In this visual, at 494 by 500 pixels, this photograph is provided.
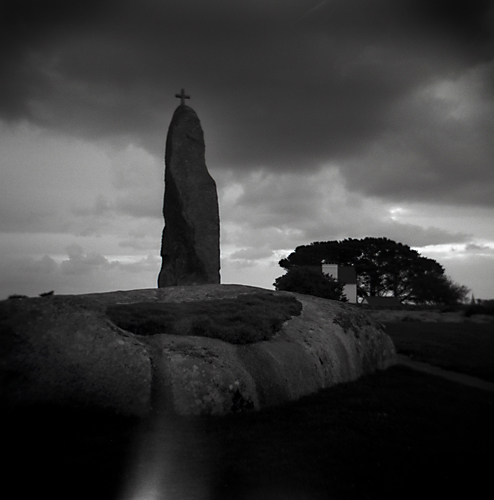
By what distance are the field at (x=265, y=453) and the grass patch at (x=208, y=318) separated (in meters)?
1.42

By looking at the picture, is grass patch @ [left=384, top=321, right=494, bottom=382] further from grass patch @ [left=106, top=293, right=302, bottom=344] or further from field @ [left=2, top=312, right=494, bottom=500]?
grass patch @ [left=106, top=293, right=302, bottom=344]


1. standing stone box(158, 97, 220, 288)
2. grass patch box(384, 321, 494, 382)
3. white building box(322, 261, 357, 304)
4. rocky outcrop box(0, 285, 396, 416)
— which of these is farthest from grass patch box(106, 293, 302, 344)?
white building box(322, 261, 357, 304)

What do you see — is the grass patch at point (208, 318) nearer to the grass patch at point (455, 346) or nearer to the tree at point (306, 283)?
the grass patch at point (455, 346)

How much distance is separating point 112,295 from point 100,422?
3.82 meters

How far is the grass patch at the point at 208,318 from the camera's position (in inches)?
263

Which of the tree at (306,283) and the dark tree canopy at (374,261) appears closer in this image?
the tree at (306,283)

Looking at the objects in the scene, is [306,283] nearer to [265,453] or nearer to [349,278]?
[265,453]

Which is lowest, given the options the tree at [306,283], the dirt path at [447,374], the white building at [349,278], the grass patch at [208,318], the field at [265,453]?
the field at [265,453]

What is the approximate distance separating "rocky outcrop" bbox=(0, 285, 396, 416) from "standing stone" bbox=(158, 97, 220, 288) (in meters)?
7.04

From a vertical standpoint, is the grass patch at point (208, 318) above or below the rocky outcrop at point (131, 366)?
above

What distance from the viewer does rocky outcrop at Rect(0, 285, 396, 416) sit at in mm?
5473

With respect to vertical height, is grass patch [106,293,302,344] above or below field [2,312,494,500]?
above

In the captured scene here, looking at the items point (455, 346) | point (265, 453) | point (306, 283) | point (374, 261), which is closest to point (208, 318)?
point (265, 453)

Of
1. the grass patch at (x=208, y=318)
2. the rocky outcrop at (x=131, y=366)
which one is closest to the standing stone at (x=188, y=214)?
the grass patch at (x=208, y=318)
